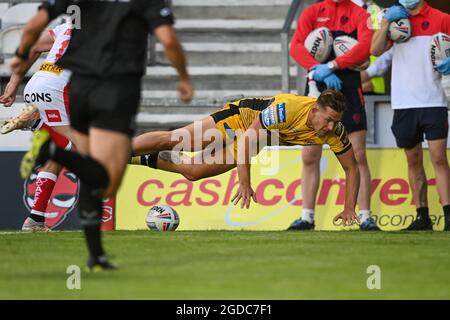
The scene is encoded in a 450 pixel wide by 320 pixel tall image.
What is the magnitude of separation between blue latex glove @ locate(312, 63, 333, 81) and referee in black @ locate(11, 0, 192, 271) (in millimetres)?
4889

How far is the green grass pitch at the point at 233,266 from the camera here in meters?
6.55

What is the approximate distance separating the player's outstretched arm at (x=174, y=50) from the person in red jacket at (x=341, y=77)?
4985 mm

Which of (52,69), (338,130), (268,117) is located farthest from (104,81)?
(52,69)

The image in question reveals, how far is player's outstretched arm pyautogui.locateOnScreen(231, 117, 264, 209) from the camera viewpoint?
1044cm

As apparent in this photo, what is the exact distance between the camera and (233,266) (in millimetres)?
7758

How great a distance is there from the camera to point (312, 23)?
12.7 meters

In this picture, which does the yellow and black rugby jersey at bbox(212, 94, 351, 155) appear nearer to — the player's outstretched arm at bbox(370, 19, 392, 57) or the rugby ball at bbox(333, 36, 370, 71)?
the rugby ball at bbox(333, 36, 370, 71)

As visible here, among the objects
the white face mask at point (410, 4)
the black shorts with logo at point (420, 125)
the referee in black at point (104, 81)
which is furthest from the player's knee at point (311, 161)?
the referee in black at point (104, 81)

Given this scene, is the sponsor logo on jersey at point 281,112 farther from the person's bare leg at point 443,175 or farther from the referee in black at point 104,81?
the referee in black at point 104,81

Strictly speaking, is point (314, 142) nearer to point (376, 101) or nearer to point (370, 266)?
point (376, 101)

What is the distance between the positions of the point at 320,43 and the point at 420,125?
1.46 metres

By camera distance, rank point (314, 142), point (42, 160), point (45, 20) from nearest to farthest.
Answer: point (42, 160) < point (45, 20) < point (314, 142)

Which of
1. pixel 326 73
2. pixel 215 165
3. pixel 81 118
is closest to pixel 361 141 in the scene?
pixel 326 73

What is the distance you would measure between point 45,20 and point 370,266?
2827 millimetres
